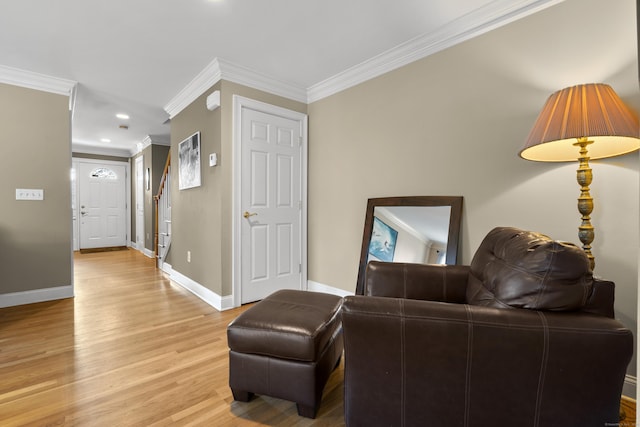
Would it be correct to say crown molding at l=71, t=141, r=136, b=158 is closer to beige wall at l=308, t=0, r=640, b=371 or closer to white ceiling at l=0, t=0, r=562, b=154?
white ceiling at l=0, t=0, r=562, b=154

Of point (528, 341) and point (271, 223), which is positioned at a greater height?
point (271, 223)

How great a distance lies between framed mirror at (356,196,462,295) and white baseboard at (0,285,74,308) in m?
3.20

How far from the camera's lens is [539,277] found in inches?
38.0

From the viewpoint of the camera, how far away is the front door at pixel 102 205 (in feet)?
20.5

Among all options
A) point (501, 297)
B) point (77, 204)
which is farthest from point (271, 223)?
point (77, 204)

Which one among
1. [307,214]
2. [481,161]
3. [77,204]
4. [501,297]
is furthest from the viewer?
[77,204]

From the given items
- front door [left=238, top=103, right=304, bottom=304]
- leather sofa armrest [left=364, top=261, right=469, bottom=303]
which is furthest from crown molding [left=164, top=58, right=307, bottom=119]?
leather sofa armrest [left=364, top=261, right=469, bottom=303]

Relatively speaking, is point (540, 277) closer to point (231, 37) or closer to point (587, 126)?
point (587, 126)

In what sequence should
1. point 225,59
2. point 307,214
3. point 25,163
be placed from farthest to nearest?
point 307,214, point 25,163, point 225,59

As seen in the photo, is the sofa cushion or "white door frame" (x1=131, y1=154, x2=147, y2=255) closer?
the sofa cushion

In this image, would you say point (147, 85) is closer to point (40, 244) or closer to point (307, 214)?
point (40, 244)

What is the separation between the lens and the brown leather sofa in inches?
33.6

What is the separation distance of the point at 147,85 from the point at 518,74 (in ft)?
11.4

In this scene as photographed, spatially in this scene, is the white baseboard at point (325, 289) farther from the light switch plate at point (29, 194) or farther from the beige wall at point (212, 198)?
the light switch plate at point (29, 194)
